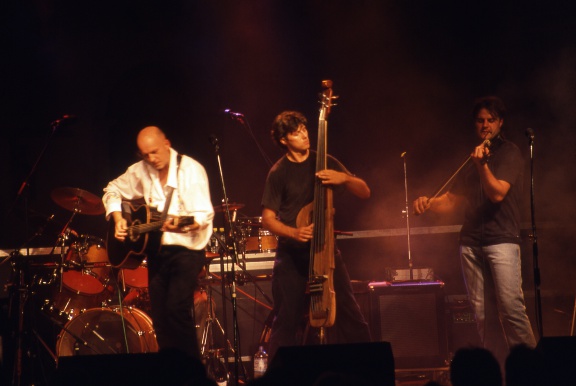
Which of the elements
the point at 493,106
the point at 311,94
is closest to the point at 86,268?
the point at 311,94

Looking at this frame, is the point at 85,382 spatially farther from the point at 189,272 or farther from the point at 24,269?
the point at 24,269

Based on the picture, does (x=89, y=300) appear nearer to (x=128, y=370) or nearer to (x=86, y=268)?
(x=86, y=268)

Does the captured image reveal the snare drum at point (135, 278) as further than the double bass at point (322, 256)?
Yes

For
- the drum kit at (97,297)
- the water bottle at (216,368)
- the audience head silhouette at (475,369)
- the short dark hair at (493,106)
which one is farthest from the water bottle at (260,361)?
the audience head silhouette at (475,369)

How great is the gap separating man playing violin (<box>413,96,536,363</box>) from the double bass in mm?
1037

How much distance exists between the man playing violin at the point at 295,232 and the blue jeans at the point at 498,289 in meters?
1.14

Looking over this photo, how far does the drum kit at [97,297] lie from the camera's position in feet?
24.1

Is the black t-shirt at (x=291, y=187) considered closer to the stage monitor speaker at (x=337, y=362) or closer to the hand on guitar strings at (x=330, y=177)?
the hand on guitar strings at (x=330, y=177)

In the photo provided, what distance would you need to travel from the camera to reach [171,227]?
17.5ft

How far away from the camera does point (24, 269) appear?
640 cm

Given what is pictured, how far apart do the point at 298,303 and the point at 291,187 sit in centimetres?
93

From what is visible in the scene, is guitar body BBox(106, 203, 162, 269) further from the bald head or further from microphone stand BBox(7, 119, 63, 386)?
microphone stand BBox(7, 119, 63, 386)

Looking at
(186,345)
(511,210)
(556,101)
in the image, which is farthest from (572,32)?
(186,345)

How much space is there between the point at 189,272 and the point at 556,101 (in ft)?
16.3
